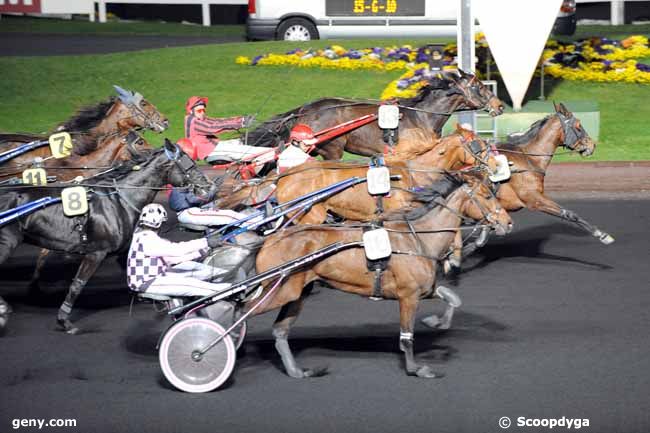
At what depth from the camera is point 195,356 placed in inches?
320

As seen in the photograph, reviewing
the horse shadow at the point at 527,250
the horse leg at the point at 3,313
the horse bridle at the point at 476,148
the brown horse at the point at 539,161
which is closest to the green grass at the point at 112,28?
the horse shadow at the point at 527,250

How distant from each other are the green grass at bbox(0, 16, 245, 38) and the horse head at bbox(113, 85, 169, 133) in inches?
531

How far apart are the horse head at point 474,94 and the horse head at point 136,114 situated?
3.52m

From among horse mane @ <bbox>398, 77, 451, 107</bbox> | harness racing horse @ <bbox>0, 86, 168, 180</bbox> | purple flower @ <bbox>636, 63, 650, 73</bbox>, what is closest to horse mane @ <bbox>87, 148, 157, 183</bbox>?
harness racing horse @ <bbox>0, 86, 168, 180</bbox>

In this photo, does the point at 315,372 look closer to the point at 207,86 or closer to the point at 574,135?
the point at 574,135

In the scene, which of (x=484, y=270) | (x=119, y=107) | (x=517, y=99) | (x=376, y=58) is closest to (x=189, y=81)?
(x=376, y=58)

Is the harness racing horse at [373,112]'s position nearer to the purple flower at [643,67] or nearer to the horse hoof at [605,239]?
the horse hoof at [605,239]

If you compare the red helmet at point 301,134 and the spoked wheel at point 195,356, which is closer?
the spoked wheel at point 195,356

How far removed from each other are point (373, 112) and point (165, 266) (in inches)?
204

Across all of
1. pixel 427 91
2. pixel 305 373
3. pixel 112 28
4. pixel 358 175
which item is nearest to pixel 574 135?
pixel 427 91

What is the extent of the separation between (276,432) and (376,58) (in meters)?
14.6

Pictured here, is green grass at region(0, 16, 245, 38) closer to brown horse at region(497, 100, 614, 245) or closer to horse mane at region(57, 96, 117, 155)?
horse mane at region(57, 96, 117, 155)

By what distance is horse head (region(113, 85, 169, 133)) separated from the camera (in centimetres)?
1276

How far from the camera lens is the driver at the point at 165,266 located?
327 inches
